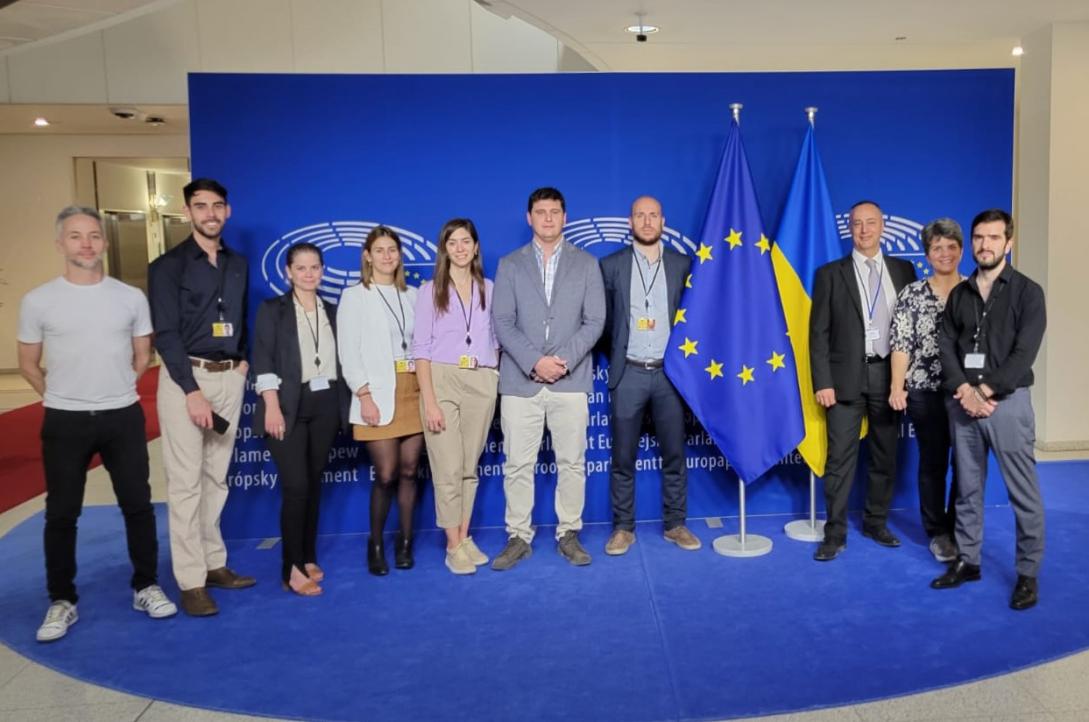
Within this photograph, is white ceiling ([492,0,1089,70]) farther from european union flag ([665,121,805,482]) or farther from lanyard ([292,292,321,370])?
lanyard ([292,292,321,370])

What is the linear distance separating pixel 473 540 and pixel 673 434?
1175mm

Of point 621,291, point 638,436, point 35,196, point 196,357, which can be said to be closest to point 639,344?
point 621,291

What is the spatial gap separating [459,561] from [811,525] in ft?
6.11

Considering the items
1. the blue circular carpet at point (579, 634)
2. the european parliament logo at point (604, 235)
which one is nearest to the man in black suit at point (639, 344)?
the european parliament logo at point (604, 235)

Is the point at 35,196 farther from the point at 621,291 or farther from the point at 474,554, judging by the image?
the point at 621,291

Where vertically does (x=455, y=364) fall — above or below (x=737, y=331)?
below

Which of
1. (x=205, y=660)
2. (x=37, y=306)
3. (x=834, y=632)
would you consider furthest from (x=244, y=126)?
(x=834, y=632)

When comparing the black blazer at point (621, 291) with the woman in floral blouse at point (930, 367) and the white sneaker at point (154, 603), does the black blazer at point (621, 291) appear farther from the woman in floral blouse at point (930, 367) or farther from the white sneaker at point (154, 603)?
the white sneaker at point (154, 603)

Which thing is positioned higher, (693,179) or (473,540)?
(693,179)

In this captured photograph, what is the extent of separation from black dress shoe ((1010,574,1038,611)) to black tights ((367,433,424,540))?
2.63 metres

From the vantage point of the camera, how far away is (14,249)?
38.7ft

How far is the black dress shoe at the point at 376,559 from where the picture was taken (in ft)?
13.5

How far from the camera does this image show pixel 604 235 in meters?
4.73

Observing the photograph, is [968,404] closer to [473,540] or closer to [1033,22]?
[473,540]
